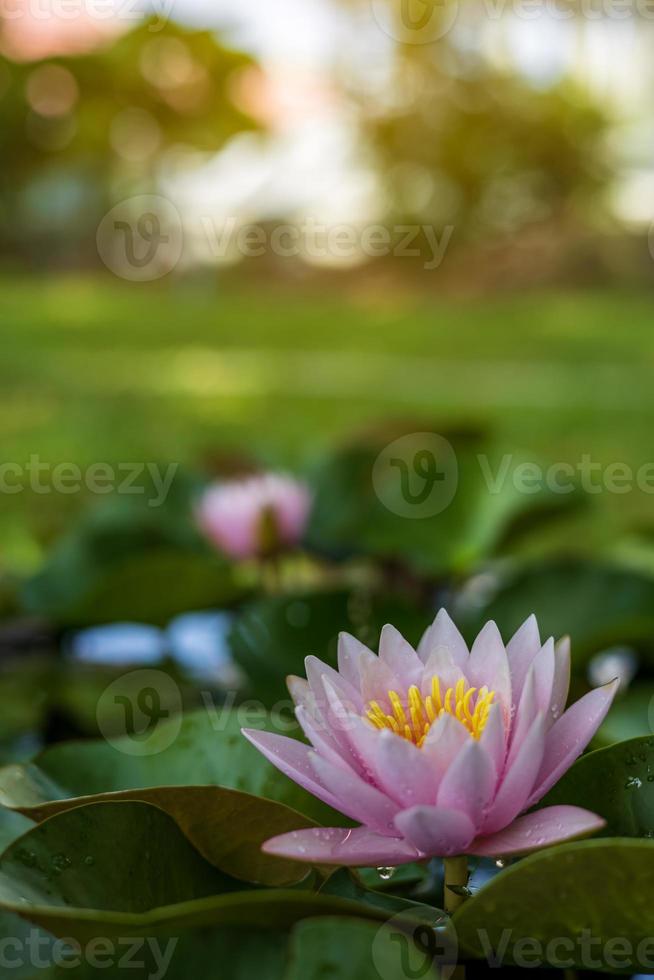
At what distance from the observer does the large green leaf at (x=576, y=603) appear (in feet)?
2.35

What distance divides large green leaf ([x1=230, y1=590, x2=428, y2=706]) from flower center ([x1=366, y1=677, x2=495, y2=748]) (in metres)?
0.32

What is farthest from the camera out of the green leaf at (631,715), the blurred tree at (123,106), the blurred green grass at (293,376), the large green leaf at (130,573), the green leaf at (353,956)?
the blurred tree at (123,106)

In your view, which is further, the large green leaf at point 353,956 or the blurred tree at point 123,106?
the blurred tree at point 123,106

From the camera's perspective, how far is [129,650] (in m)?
1.03

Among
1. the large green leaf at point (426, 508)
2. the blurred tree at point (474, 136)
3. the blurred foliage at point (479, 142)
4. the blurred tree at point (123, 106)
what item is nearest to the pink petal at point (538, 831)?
the large green leaf at point (426, 508)

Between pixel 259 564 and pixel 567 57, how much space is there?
7.63 metres

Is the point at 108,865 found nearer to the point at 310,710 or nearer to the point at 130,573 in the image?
the point at 310,710

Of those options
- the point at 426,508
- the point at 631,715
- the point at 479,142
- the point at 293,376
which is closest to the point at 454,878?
the point at 631,715

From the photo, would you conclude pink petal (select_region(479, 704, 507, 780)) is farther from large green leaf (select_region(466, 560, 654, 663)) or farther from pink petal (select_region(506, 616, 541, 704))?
large green leaf (select_region(466, 560, 654, 663))

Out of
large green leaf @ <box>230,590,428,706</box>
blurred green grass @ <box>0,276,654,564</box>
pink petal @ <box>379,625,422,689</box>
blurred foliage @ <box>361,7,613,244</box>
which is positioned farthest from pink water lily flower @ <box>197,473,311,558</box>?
blurred foliage @ <box>361,7,613,244</box>

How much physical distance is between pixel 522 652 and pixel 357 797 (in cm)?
8

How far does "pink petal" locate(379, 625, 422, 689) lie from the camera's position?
0.37 m

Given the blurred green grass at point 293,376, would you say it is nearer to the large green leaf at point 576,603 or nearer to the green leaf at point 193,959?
the large green leaf at point 576,603

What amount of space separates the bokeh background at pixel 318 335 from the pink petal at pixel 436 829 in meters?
0.30
